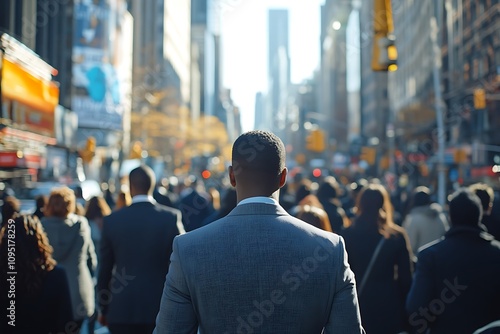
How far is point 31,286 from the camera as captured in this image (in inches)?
190

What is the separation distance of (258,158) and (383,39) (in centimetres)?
904

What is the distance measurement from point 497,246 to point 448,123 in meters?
62.6

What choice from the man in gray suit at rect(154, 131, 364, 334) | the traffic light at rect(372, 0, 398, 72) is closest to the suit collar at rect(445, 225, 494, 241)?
the man in gray suit at rect(154, 131, 364, 334)

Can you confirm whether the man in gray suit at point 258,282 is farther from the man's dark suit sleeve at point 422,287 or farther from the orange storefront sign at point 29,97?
the orange storefront sign at point 29,97

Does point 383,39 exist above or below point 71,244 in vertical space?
above

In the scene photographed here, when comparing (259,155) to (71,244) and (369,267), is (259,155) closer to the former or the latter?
(369,267)

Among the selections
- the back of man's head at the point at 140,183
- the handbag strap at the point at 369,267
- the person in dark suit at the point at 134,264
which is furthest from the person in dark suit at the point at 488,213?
the back of man's head at the point at 140,183

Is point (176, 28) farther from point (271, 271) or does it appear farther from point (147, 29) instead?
point (271, 271)

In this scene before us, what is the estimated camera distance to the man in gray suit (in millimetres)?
3221

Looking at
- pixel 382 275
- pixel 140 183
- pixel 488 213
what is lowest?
pixel 382 275

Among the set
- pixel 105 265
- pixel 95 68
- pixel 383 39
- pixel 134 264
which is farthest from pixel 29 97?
pixel 134 264

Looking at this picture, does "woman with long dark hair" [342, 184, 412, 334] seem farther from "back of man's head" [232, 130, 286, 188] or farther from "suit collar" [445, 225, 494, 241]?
"back of man's head" [232, 130, 286, 188]

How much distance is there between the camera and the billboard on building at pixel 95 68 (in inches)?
2242

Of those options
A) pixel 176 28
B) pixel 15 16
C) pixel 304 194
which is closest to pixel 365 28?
pixel 176 28
